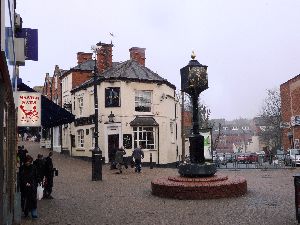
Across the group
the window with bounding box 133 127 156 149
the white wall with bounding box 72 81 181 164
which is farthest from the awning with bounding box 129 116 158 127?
the window with bounding box 133 127 156 149

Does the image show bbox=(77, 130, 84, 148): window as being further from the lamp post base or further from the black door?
the lamp post base

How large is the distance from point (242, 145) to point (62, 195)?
→ 351ft

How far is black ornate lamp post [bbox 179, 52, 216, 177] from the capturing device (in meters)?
14.1

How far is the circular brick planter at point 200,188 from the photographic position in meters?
12.7

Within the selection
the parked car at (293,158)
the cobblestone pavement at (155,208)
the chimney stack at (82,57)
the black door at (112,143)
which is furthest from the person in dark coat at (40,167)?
the chimney stack at (82,57)

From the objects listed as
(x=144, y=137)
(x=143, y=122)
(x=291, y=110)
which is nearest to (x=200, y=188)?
(x=143, y=122)

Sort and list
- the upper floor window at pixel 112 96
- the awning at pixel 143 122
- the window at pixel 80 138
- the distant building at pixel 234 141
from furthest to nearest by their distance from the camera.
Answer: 1. the distant building at pixel 234 141
2. the window at pixel 80 138
3. the upper floor window at pixel 112 96
4. the awning at pixel 143 122

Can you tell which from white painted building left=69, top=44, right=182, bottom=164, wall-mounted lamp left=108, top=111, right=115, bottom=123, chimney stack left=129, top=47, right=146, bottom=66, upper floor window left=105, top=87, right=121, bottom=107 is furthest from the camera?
chimney stack left=129, top=47, right=146, bottom=66

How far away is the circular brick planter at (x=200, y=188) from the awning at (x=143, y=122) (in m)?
16.4

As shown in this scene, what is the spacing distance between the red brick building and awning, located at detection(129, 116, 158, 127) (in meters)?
17.8

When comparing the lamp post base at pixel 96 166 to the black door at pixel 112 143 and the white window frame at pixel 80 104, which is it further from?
the white window frame at pixel 80 104

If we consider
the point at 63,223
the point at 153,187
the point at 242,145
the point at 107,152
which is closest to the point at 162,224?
the point at 63,223

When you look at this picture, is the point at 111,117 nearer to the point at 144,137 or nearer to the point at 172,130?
the point at 144,137

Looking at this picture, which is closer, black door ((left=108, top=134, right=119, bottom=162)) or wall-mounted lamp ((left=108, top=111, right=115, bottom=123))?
wall-mounted lamp ((left=108, top=111, right=115, bottom=123))
